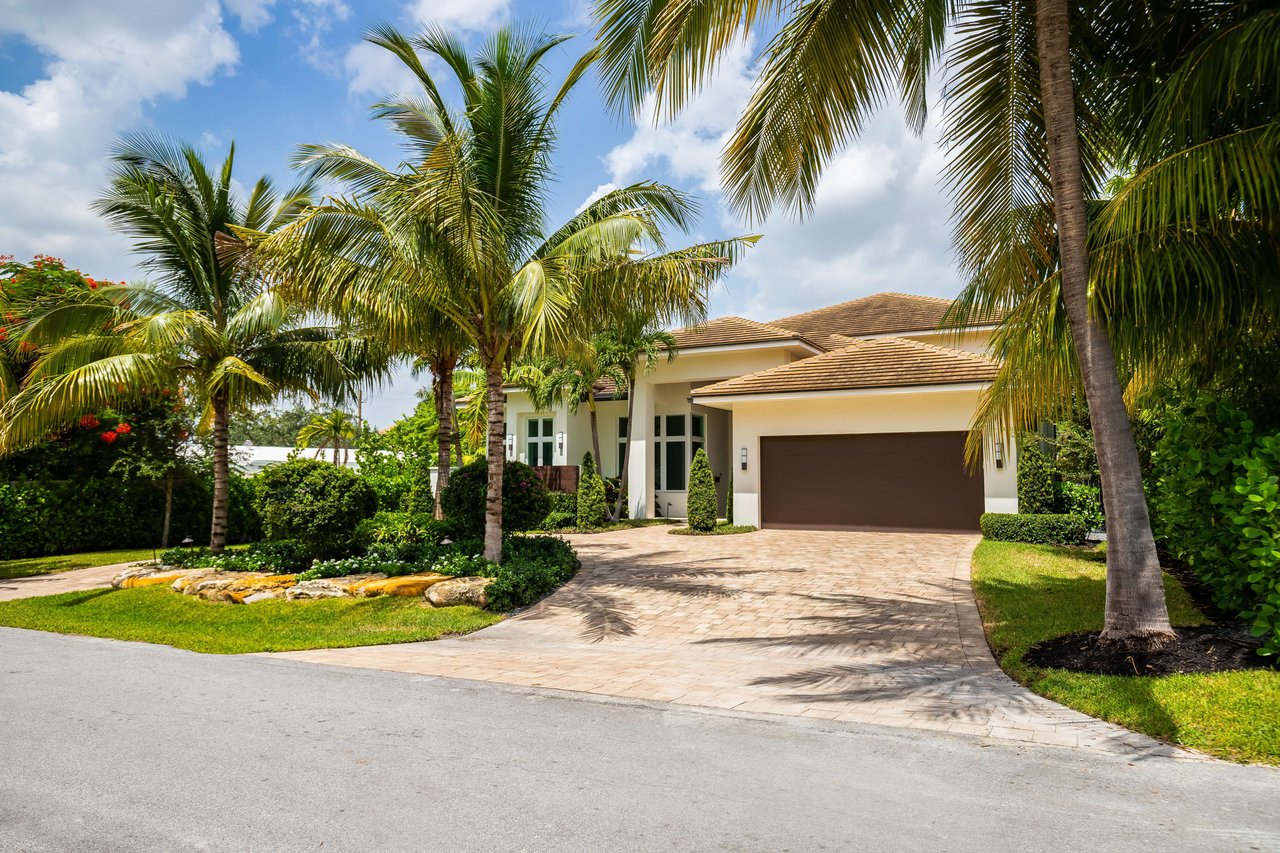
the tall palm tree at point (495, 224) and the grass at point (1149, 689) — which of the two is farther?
the tall palm tree at point (495, 224)

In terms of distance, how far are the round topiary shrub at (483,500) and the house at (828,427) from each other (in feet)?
26.2

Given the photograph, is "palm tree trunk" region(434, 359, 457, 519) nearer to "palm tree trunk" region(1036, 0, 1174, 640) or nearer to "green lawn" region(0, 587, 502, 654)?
"green lawn" region(0, 587, 502, 654)

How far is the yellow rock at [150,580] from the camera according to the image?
12609mm

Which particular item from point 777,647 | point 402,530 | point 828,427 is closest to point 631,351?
point 828,427

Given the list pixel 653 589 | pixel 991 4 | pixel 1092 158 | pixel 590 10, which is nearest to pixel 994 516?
pixel 653 589

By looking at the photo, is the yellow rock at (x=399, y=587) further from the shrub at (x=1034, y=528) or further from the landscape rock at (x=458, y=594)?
the shrub at (x=1034, y=528)

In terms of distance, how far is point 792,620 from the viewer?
30.8ft

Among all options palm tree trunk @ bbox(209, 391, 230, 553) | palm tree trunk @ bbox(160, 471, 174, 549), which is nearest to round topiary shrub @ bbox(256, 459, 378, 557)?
palm tree trunk @ bbox(209, 391, 230, 553)

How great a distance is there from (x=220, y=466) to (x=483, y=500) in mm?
5194

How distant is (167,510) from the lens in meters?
18.8

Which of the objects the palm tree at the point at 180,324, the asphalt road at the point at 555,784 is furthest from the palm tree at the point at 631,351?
the asphalt road at the point at 555,784

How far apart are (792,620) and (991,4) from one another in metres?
7.00

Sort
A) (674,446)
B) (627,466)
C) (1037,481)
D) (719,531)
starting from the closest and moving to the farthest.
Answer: (1037,481), (719,531), (627,466), (674,446)

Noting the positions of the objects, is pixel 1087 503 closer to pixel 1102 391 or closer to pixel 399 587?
pixel 1102 391
